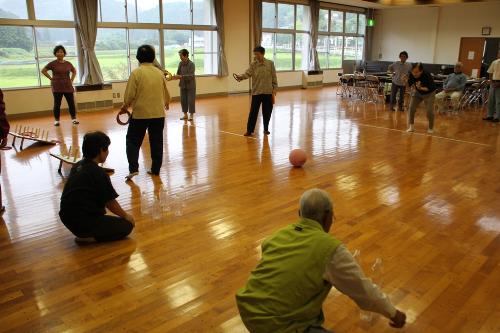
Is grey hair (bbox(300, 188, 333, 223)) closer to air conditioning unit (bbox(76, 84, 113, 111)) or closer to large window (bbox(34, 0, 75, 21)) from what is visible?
air conditioning unit (bbox(76, 84, 113, 111))

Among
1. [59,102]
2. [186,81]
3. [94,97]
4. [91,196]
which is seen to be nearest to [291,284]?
[91,196]

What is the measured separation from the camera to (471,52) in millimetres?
15281

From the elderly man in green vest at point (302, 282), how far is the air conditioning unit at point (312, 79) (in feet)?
47.6

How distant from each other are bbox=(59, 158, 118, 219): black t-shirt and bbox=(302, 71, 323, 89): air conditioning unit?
1336cm

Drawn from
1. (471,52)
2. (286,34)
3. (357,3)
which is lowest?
(471,52)

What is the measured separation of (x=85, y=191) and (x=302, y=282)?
1.95 meters

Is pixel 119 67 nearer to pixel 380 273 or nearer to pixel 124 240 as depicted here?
pixel 124 240

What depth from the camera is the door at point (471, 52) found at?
49.4 feet

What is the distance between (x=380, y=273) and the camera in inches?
107

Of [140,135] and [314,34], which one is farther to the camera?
[314,34]

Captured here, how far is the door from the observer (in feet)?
49.4

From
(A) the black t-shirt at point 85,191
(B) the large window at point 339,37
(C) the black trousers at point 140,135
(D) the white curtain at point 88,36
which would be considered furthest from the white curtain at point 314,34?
(A) the black t-shirt at point 85,191

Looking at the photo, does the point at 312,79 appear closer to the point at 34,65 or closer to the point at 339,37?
the point at 339,37

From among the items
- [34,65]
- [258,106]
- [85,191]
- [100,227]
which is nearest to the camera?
[85,191]
